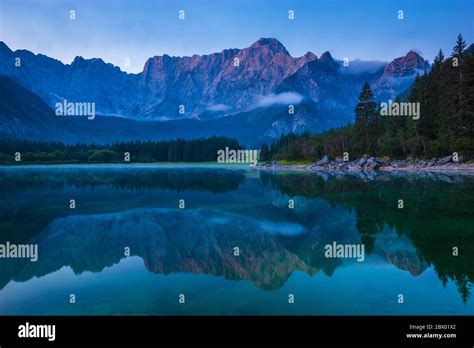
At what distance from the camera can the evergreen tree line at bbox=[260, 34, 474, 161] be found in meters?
80.5

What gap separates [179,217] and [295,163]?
104398 mm

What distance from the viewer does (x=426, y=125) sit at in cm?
9438

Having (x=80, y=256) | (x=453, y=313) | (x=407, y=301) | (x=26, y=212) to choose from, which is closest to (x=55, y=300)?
(x=80, y=256)

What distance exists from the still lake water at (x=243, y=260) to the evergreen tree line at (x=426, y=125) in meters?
44.3

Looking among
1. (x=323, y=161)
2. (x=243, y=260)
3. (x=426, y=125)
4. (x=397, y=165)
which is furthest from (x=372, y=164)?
(x=243, y=260)

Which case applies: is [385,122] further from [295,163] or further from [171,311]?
[171,311]

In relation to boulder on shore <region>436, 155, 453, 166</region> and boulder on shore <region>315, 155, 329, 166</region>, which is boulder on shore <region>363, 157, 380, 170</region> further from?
boulder on shore <region>315, 155, 329, 166</region>

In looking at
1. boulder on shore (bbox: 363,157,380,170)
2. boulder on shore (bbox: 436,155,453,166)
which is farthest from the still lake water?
boulder on shore (bbox: 363,157,380,170)

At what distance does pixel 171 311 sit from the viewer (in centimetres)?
1341

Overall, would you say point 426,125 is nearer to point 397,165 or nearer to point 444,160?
point 397,165

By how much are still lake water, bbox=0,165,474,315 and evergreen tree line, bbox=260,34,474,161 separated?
1743 inches

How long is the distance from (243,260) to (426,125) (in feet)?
292
